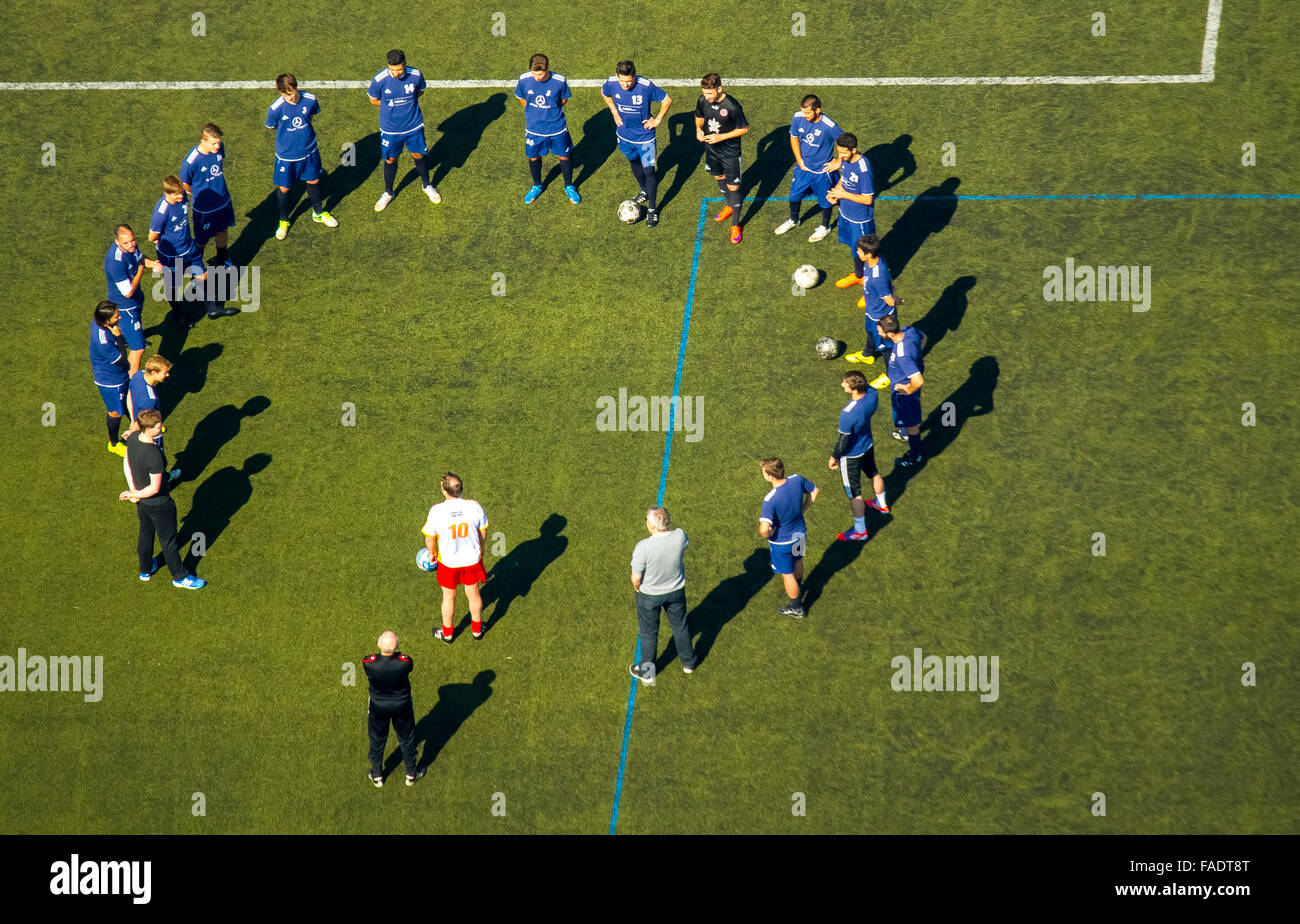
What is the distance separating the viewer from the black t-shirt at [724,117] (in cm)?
1917

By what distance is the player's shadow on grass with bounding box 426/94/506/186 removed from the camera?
20.9 m

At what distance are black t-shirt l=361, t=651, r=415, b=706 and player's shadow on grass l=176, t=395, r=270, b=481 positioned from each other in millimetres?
5058

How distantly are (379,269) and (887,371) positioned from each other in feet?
24.1

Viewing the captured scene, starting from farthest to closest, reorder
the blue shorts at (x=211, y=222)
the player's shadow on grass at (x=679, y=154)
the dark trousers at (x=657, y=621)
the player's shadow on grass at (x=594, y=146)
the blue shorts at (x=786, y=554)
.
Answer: the player's shadow on grass at (x=594, y=146) < the player's shadow on grass at (x=679, y=154) < the blue shorts at (x=211, y=222) < the blue shorts at (x=786, y=554) < the dark trousers at (x=657, y=621)

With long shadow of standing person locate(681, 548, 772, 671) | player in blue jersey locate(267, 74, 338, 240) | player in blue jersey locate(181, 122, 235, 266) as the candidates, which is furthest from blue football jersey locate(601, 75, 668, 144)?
long shadow of standing person locate(681, 548, 772, 671)

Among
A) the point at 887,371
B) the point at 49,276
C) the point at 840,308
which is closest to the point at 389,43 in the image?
the point at 49,276

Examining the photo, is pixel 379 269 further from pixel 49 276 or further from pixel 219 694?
pixel 219 694

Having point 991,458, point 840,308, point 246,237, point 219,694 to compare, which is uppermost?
point 246,237

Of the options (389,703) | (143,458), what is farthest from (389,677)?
(143,458)

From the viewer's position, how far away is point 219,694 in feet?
53.0

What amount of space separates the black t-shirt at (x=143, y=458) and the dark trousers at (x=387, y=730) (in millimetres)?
3961

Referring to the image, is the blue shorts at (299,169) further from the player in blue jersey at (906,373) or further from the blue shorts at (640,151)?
the player in blue jersey at (906,373)

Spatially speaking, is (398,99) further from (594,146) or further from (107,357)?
(107,357)

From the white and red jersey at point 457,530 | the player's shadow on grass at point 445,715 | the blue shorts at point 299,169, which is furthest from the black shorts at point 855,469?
the blue shorts at point 299,169
